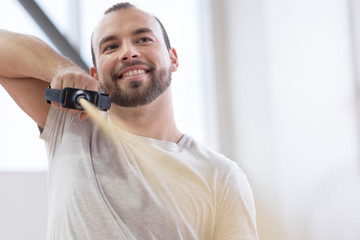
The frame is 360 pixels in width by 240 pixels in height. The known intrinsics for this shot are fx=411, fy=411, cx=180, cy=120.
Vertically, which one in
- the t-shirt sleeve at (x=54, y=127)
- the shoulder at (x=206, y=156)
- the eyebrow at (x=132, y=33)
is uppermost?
the eyebrow at (x=132, y=33)

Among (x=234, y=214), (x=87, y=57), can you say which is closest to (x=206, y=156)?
(x=234, y=214)

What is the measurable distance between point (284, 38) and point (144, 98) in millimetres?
579

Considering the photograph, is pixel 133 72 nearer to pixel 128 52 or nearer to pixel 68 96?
pixel 128 52

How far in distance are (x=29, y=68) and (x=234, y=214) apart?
1.16ft

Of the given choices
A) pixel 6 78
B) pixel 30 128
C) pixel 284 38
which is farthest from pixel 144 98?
pixel 284 38

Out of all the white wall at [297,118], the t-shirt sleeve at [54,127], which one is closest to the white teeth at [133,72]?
the t-shirt sleeve at [54,127]

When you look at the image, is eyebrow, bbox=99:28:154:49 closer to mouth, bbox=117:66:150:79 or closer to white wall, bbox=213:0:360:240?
mouth, bbox=117:66:150:79

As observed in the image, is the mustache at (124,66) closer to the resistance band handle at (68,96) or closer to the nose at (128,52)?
the nose at (128,52)

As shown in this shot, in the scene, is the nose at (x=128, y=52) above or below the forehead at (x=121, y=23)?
below

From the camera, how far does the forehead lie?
2.09ft

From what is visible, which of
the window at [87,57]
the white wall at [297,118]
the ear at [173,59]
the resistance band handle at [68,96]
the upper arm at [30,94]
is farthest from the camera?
the white wall at [297,118]

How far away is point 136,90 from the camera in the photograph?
63 cm

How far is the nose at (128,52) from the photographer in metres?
0.61

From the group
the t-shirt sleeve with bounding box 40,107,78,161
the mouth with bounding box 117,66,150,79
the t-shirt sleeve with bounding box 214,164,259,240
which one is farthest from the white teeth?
the t-shirt sleeve with bounding box 214,164,259,240
